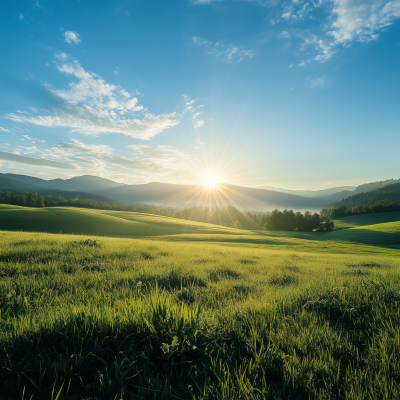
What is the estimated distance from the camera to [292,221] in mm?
85812

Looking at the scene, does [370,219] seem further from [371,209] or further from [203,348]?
[203,348]

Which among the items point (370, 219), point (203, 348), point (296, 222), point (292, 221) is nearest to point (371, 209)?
point (370, 219)

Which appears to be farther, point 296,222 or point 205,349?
point 296,222

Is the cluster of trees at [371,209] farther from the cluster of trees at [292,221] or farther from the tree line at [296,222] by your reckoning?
the cluster of trees at [292,221]

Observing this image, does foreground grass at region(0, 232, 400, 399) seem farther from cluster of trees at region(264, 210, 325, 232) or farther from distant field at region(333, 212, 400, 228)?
distant field at region(333, 212, 400, 228)

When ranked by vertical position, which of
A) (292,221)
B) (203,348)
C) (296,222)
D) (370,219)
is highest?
(203,348)

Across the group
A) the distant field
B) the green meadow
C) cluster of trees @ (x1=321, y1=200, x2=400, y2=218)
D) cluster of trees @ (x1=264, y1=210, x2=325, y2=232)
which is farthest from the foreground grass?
cluster of trees @ (x1=321, y1=200, x2=400, y2=218)

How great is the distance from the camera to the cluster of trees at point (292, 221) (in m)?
83.4

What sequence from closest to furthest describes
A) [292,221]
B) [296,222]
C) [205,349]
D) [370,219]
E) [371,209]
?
1. [205,349]
2. [296,222]
3. [292,221]
4. [370,219]
5. [371,209]

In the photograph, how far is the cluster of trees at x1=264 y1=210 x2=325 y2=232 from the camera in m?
83.4

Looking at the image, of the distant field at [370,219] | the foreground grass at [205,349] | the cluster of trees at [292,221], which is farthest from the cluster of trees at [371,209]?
the foreground grass at [205,349]

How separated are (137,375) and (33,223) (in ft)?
186

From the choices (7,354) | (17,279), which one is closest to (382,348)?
(7,354)

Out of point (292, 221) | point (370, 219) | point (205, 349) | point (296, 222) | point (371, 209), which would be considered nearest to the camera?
point (205, 349)
